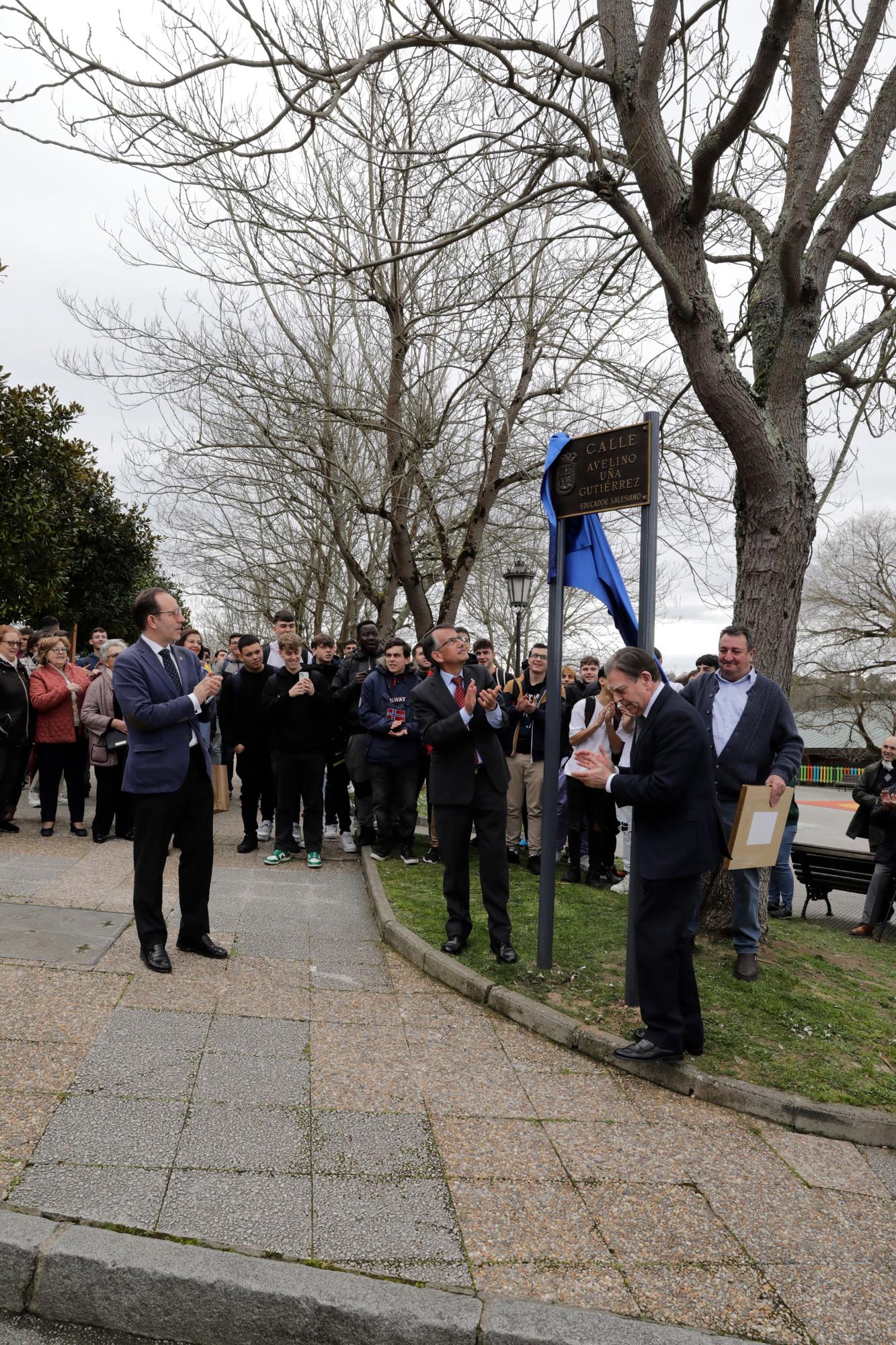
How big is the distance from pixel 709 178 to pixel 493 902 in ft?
16.4

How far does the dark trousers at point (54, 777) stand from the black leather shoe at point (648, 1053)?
7078 mm

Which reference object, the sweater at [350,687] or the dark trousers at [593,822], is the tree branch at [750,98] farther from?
the sweater at [350,687]

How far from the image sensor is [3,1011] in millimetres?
4879

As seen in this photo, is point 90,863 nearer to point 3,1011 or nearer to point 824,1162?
point 3,1011

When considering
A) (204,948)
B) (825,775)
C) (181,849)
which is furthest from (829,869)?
(825,775)

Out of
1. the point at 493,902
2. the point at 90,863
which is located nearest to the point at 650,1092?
the point at 493,902

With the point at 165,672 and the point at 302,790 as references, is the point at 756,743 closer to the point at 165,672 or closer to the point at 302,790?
the point at 165,672

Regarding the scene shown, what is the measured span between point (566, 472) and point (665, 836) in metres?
2.33

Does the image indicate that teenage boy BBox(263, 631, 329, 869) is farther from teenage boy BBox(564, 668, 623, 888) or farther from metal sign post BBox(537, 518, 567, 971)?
metal sign post BBox(537, 518, 567, 971)

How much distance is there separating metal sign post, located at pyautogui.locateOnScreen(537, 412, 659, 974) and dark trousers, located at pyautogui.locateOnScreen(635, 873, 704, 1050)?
37 cm

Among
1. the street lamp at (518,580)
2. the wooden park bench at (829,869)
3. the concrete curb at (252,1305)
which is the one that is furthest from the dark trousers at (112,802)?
the street lamp at (518,580)

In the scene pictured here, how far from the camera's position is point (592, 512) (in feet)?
19.3

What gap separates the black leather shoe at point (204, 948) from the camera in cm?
617

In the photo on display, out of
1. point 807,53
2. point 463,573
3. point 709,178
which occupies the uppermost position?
point 807,53
